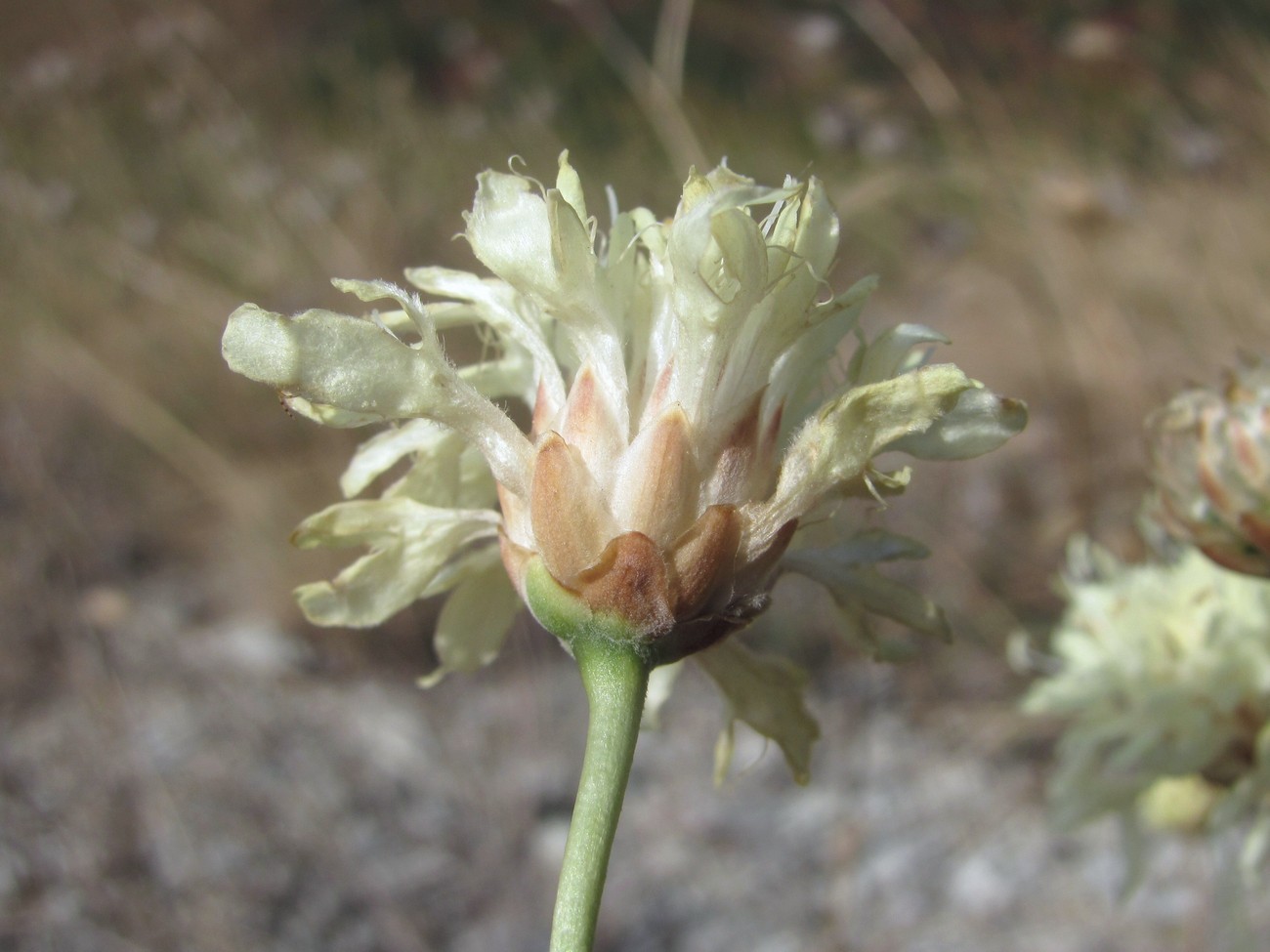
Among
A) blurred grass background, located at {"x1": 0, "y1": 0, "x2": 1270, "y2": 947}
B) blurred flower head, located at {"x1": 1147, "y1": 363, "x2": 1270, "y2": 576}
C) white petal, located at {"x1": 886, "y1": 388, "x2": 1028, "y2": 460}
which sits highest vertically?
blurred grass background, located at {"x1": 0, "y1": 0, "x2": 1270, "y2": 947}

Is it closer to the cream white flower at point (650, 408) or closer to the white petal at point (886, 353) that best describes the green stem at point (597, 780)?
the cream white flower at point (650, 408)

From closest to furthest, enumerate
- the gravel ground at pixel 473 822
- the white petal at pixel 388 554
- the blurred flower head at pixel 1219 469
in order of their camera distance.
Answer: the white petal at pixel 388 554 < the blurred flower head at pixel 1219 469 < the gravel ground at pixel 473 822

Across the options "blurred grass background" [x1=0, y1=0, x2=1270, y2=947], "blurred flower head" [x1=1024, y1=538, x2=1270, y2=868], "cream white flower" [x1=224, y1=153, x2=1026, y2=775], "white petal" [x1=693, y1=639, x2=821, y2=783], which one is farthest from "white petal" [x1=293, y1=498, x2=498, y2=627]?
"blurred grass background" [x1=0, y1=0, x2=1270, y2=947]

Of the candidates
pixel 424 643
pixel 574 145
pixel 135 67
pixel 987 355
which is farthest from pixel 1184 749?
pixel 574 145

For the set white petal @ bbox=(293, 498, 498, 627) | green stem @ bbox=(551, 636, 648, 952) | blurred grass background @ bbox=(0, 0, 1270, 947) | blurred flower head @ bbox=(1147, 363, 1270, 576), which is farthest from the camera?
blurred grass background @ bbox=(0, 0, 1270, 947)

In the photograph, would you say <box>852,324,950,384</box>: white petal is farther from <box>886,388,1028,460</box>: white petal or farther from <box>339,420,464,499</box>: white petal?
<box>339,420,464,499</box>: white petal

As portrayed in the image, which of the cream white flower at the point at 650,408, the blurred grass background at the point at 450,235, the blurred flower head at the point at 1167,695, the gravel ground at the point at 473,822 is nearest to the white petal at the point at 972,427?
the cream white flower at the point at 650,408
